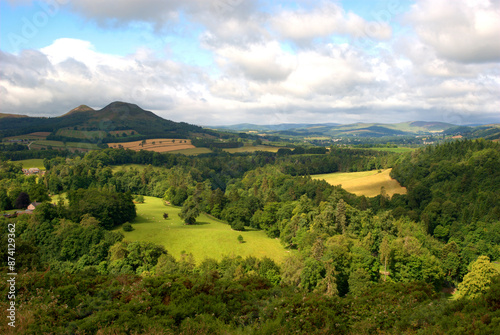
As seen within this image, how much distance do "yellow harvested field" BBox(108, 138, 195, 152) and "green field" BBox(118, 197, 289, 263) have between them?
290 feet

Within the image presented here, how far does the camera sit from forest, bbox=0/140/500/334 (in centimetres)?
1383

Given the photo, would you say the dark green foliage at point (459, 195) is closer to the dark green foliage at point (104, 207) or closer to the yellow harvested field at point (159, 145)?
the dark green foliage at point (104, 207)

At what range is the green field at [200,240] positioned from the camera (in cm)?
4022

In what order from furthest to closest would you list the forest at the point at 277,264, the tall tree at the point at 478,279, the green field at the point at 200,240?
the green field at the point at 200,240 → the tall tree at the point at 478,279 → the forest at the point at 277,264

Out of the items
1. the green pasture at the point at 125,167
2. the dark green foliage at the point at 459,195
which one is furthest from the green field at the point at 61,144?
the dark green foliage at the point at 459,195

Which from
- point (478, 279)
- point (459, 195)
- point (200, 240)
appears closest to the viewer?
point (478, 279)

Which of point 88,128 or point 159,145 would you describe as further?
point 88,128

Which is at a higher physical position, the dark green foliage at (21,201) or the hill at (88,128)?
the hill at (88,128)

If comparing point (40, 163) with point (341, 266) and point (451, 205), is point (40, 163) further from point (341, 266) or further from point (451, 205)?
point (451, 205)

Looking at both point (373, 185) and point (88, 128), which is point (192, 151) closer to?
point (88, 128)

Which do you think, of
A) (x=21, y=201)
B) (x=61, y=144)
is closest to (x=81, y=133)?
(x=61, y=144)

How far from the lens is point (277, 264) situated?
33562mm

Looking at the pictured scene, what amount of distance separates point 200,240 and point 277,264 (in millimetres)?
14690

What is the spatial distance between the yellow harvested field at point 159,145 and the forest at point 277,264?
41.6 metres
